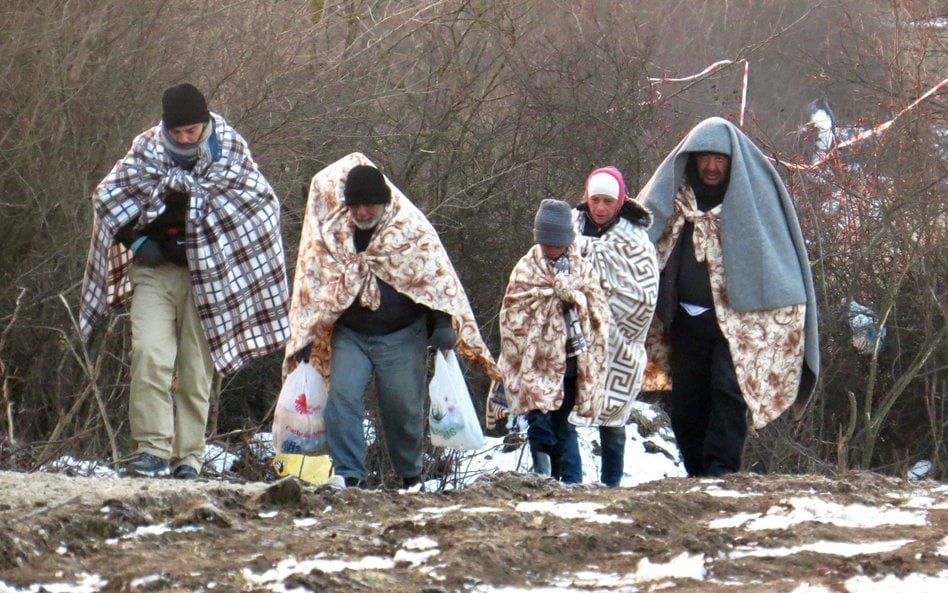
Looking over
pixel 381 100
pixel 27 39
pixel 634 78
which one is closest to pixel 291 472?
pixel 27 39

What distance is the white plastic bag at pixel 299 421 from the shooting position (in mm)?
7395

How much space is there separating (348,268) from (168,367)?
2.85ft

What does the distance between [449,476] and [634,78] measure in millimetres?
4692

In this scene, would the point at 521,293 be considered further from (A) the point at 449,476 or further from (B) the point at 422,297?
(A) the point at 449,476

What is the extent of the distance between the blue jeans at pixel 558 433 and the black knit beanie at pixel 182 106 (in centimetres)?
227

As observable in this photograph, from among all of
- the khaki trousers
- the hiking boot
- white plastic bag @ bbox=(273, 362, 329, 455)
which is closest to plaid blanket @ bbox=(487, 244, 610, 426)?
the hiking boot

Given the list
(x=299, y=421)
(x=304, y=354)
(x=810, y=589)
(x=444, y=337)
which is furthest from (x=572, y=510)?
(x=304, y=354)

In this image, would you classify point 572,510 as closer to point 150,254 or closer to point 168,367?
point 168,367

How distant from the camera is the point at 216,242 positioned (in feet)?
23.4

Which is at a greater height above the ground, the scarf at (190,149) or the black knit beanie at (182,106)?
the black knit beanie at (182,106)

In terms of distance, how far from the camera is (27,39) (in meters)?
9.23

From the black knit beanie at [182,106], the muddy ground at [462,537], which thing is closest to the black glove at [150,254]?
the black knit beanie at [182,106]

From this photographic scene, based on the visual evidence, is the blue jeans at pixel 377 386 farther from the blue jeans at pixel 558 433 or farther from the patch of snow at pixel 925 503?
the patch of snow at pixel 925 503

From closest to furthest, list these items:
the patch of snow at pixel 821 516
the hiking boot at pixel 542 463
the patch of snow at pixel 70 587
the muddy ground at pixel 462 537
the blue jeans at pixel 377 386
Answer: the patch of snow at pixel 70 587, the muddy ground at pixel 462 537, the patch of snow at pixel 821 516, the blue jeans at pixel 377 386, the hiking boot at pixel 542 463
